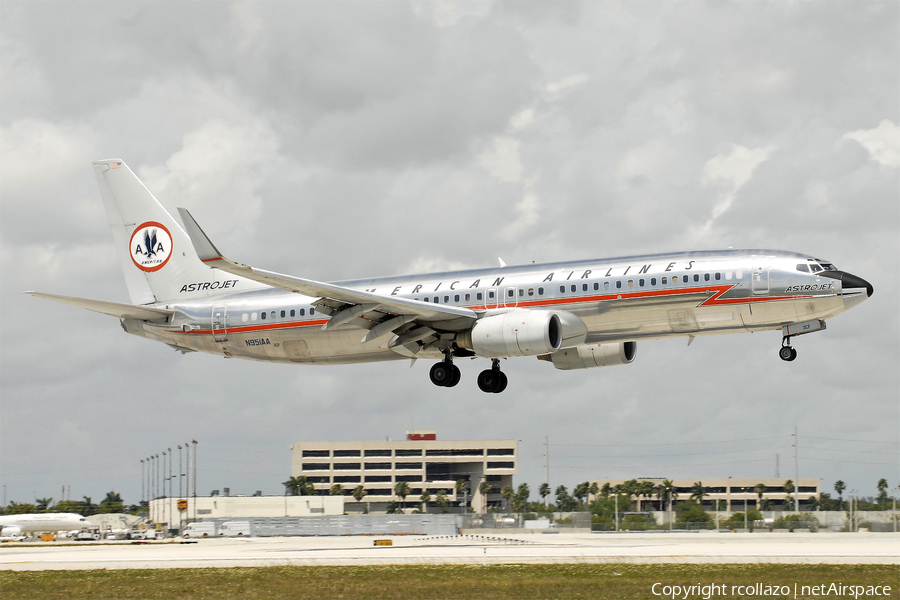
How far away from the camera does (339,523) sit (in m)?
76.0

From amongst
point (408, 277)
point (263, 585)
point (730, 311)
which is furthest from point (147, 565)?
point (730, 311)

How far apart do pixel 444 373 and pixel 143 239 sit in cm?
2059

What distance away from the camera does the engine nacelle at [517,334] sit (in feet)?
129

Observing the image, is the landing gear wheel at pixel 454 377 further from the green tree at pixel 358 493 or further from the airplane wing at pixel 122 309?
the green tree at pixel 358 493

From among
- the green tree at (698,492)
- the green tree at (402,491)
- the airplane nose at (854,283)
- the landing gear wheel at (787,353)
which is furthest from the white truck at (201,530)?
the green tree at (698,492)

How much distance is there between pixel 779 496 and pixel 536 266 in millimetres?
167516

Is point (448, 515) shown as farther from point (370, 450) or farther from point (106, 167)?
point (370, 450)

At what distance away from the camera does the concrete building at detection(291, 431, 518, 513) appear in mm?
191250

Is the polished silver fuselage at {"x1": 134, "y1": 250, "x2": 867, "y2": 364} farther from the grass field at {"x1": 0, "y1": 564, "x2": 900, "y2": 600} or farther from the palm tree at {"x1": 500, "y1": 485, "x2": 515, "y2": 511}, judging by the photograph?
the palm tree at {"x1": 500, "y1": 485, "x2": 515, "y2": 511}

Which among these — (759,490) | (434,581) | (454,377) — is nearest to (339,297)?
(454,377)

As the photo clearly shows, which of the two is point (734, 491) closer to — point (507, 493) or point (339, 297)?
point (507, 493)

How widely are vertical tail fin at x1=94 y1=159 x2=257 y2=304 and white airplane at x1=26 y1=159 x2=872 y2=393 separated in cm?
90

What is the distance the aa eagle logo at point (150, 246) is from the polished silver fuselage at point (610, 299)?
29.4 feet

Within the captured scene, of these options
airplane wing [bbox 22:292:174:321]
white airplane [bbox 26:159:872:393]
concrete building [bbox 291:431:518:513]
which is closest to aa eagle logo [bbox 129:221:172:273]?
white airplane [bbox 26:159:872:393]
